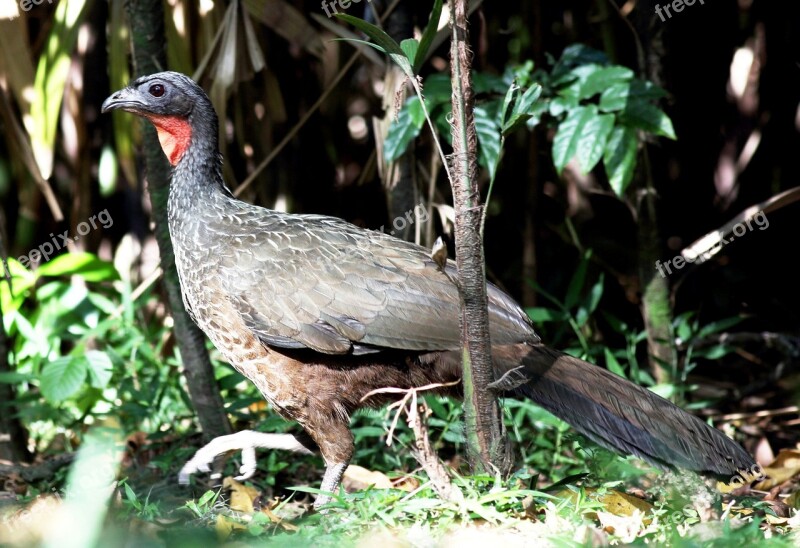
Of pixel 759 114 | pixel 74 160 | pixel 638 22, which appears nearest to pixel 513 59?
pixel 638 22

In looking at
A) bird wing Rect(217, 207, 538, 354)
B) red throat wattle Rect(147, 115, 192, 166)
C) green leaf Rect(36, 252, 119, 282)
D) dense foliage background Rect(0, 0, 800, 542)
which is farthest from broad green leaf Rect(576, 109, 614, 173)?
green leaf Rect(36, 252, 119, 282)

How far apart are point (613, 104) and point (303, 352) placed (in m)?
1.69

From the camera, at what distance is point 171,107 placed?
3.89 meters

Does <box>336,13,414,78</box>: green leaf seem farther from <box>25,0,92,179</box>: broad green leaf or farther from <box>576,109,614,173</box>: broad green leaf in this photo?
<box>25,0,92,179</box>: broad green leaf

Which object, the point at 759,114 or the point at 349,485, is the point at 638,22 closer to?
the point at 759,114

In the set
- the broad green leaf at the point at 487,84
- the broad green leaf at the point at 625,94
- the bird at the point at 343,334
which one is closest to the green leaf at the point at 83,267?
the bird at the point at 343,334

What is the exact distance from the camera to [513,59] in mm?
5602

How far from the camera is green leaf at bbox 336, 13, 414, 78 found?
2865 mm

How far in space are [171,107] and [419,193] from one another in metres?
1.38

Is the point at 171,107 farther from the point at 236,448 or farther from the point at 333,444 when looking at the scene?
the point at 333,444

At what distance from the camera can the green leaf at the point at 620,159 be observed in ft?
13.2

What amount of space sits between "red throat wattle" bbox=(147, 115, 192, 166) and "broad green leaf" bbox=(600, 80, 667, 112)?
69.2 inches

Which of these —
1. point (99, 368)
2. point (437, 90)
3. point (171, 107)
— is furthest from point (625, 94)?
point (99, 368)

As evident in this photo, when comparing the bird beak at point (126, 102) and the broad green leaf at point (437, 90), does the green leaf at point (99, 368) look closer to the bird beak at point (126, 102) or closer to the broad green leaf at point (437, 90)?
the bird beak at point (126, 102)
